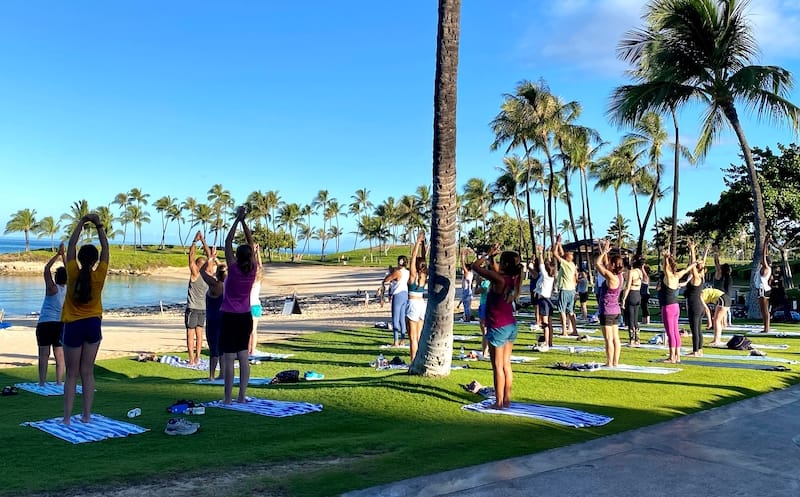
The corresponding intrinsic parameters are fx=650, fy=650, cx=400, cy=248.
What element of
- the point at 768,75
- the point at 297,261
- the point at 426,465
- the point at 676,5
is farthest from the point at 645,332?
the point at 297,261

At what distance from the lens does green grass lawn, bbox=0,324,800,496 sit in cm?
478

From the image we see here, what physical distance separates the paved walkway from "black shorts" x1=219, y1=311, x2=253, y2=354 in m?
3.21

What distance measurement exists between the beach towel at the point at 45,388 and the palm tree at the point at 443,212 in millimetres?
4462

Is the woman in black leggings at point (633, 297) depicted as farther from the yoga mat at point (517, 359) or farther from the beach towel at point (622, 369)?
the beach towel at point (622, 369)

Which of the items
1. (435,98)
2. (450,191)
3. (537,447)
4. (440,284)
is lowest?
(537,447)

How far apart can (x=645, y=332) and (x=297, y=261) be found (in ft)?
272

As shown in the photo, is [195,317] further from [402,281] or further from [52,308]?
[402,281]

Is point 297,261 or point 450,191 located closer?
point 450,191

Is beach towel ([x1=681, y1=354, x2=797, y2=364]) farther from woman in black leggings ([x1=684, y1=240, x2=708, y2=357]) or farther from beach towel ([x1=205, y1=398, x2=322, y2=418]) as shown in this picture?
beach towel ([x1=205, y1=398, x2=322, y2=418])

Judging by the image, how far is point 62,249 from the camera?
805cm

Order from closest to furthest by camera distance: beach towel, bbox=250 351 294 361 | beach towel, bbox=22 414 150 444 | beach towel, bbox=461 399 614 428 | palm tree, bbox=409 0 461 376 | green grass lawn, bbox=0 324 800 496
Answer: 1. green grass lawn, bbox=0 324 800 496
2. beach towel, bbox=22 414 150 444
3. beach towel, bbox=461 399 614 428
4. palm tree, bbox=409 0 461 376
5. beach towel, bbox=250 351 294 361

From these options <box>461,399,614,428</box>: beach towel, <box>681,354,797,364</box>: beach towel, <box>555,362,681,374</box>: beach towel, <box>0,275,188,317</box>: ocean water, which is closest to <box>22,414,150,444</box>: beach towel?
<box>461,399,614,428</box>: beach towel

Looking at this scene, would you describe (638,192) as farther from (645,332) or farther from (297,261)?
(297,261)

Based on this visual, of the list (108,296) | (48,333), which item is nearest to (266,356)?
(48,333)
